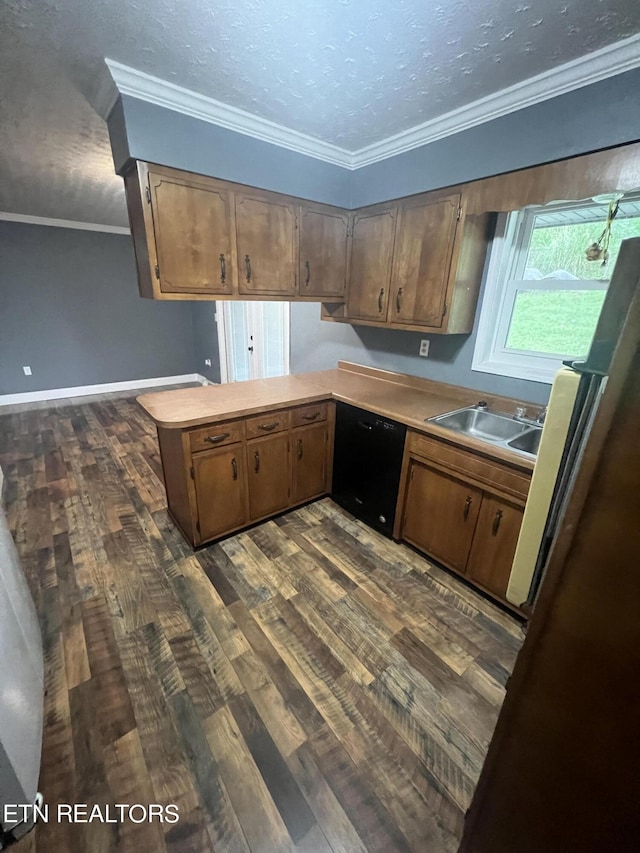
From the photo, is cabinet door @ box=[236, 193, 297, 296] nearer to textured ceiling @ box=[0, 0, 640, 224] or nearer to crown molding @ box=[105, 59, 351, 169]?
crown molding @ box=[105, 59, 351, 169]

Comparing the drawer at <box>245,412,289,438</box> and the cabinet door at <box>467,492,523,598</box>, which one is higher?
the drawer at <box>245,412,289,438</box>

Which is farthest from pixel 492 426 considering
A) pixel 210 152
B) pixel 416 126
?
pixel 210 152

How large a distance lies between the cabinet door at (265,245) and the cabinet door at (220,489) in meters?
1.07

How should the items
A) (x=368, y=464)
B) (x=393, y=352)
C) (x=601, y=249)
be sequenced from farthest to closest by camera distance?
(x=393, y=352)
(x=368, y=464)
(x=601, y=249)

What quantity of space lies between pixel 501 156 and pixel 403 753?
9.02 feet

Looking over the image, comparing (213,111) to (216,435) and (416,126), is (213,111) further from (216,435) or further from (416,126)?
(216,435)

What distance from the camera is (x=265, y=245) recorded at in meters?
2.26

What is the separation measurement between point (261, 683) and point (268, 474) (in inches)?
48.8

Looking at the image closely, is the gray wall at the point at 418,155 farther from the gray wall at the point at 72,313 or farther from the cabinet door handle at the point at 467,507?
the gray wall at the point at 72,313

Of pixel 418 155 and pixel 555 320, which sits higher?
pixel 418 155

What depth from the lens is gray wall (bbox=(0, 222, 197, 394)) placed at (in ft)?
15.3

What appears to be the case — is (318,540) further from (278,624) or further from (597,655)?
(597,655)

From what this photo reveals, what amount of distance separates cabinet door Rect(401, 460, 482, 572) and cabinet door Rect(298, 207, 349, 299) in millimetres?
1469

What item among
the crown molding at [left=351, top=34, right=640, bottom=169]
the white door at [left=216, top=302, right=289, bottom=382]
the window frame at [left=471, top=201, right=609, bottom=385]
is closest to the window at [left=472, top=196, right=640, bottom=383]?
the window frame at [left=471, top=201, right=609, bottom=385]
